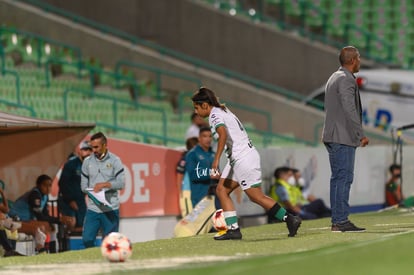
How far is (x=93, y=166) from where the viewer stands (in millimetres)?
15398

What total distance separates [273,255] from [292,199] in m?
8.80

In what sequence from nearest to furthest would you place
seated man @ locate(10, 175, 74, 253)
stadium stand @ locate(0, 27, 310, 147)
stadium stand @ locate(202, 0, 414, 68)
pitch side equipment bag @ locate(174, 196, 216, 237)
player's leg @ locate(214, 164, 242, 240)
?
player's leg @ locate(214, 164, 242, 240) < seated man @ locate(10, 175, 74, 253) < pitch side equipment bag @ locate(174, 196, 216, 237) < stadium stand @ locate(0, 27, 310, 147) < stadium stand @ locate(202, 0, 414, 68)

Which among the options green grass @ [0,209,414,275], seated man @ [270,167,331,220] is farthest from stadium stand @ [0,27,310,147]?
green grass @ [0,209,414,275]

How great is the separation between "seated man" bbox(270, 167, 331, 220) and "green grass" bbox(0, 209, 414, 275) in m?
4.68

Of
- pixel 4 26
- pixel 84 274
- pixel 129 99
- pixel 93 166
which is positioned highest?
pixel 4 26

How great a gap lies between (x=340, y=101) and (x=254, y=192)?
52.8 inches

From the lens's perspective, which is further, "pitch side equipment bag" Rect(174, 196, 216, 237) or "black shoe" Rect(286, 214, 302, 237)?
"pitch side equipment bag" Rect(174, 196, 216, 237)

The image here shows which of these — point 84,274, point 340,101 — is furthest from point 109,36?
point 84,274

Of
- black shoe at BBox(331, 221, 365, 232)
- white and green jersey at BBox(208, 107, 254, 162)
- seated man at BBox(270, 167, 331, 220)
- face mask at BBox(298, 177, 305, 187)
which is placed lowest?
black shoe at BBox(331, 221, 365, 232)

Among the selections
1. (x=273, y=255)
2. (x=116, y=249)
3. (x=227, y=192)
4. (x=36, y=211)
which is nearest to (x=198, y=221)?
(x=36, y=211)

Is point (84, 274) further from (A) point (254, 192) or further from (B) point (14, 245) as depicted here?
(B) point (14, 245)

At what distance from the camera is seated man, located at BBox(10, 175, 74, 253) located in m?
15.3

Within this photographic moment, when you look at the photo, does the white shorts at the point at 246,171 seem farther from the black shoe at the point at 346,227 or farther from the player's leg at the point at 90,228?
the player's leg at the point at 90,228

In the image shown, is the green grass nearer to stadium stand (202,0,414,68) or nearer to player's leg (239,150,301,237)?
player's leg (239,150,301,237)
